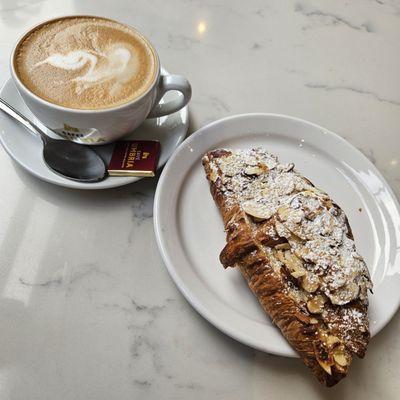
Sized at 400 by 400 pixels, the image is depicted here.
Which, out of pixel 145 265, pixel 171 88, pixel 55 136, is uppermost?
pixel 171 88

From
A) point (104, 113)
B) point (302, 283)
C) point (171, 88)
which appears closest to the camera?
point (302, 283)

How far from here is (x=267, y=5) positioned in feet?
4.97

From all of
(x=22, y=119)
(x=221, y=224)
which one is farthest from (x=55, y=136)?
(x=221, y=224)

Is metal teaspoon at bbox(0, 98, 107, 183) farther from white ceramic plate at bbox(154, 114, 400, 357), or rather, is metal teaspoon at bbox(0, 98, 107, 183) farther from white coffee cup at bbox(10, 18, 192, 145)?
white ceramic plate at bbox(154, 114, 400, 357)

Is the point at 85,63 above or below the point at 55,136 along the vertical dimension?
above

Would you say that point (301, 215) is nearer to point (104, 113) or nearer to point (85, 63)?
point (104, 113)

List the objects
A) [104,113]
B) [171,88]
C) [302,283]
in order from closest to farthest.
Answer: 1. [302,283]
2. [104,113]
3. [171,88]

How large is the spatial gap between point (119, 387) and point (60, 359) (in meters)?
0.12

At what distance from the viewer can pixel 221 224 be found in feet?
3.24

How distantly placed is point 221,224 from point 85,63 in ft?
1.54

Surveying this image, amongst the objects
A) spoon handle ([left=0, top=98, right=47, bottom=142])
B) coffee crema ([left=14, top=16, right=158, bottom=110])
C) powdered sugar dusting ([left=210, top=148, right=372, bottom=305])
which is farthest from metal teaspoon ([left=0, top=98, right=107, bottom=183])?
powdered sugar dusting ([left=210, top=148, right=372, bottom=305])

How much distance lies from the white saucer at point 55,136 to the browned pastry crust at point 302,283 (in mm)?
246

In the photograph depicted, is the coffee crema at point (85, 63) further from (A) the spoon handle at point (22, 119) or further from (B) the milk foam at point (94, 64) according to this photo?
(A) the spoon handle at point (22, 119)

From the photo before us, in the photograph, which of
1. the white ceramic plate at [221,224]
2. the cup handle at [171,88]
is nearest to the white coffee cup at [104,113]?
the cup handle at [171,88]
